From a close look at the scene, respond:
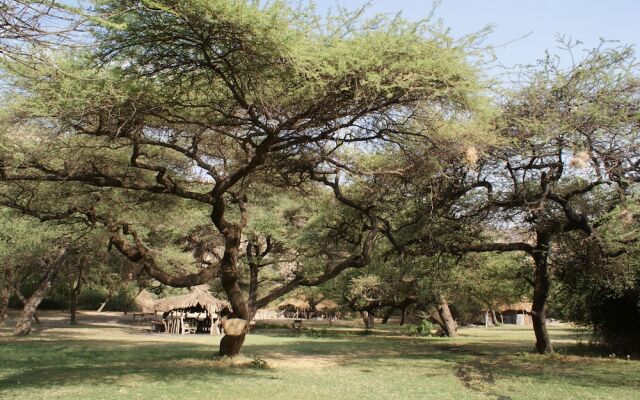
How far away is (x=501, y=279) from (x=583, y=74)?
14681 mm

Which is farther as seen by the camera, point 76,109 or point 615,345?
point 615,345

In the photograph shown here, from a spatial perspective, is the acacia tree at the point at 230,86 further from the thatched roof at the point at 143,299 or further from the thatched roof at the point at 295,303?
the thatched roof at the point at 143,299

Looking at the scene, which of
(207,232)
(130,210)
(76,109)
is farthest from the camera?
(207,232)

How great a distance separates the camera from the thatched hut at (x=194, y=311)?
31938 mm

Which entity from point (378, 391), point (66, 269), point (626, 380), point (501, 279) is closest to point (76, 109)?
point (378, 391)

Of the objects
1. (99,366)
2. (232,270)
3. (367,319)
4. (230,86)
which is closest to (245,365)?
(232,270)

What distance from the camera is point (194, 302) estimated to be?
1243 inches

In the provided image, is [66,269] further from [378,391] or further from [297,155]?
[378,391]

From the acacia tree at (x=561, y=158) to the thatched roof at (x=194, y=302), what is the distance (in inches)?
760

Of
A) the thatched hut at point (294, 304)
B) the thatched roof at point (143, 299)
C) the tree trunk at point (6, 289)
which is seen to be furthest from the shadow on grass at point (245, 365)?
the thatched roof at point (143, 299)

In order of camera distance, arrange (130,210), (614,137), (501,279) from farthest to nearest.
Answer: (501,279) → (130,210) → (614,137)

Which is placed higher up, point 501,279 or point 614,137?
point 614,137

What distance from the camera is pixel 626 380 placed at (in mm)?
11484

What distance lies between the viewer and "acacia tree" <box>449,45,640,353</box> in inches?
478
